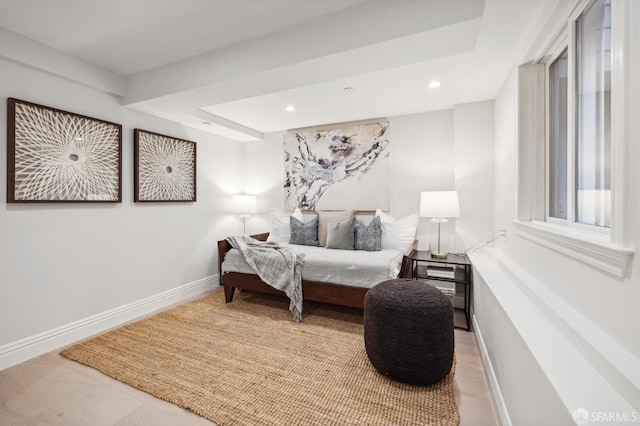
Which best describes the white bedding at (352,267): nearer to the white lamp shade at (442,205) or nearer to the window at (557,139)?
the white lamp shade at (442,205)

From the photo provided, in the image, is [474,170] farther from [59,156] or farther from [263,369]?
[59,156]

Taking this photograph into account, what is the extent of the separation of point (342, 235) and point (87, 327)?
2632 mm

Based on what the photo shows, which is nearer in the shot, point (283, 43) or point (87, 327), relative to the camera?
point (283, 43)

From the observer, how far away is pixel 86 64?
2.42m

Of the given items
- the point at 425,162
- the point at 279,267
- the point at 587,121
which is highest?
the point at 425,162

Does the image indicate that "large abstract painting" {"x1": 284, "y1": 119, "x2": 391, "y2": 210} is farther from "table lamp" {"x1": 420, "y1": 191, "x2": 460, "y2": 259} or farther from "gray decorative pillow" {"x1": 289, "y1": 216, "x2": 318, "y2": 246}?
"table lamp" {"x1": 420, "y1": 191, "x2": 460, "y2": 259}

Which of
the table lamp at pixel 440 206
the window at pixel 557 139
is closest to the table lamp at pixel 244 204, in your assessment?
the table lamp at pixel 440 206

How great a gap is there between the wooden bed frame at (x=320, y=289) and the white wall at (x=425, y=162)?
103 cm

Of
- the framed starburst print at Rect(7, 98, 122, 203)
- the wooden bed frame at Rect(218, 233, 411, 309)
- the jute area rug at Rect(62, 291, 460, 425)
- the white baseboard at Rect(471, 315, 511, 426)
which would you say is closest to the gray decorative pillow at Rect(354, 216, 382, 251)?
the wooden bed frame at Rect(218, 233, 411, 309)

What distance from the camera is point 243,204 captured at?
13.7ft

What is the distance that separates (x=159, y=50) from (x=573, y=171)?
2956 millimetres

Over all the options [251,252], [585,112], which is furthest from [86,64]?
[585,112]

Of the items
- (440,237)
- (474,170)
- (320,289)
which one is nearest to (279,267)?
(320,289)

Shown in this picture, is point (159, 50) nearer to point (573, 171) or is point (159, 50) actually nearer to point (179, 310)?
point (179, 310)
